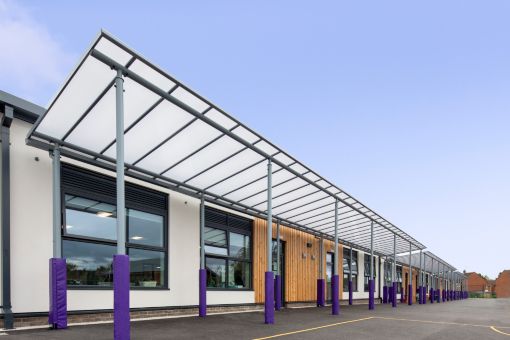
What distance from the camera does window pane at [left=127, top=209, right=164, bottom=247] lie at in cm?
1217

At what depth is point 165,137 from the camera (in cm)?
993

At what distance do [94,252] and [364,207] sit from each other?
39.8 ft

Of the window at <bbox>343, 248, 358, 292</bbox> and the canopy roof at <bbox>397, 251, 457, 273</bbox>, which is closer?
the window at <bbox>343, 248, 358, 292</bbox>

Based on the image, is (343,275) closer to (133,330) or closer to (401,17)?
(401,17)

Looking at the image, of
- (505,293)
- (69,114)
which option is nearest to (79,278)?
(69,114)

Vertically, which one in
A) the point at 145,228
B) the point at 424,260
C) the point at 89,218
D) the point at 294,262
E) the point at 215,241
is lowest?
the point at 424,260

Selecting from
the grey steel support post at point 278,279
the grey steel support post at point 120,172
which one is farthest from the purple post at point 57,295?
the grey steel support post at point 278,279

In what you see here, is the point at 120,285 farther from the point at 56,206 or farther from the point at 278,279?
the point at 278,279

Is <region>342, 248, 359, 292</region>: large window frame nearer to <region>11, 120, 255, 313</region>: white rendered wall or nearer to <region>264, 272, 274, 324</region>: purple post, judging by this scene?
<region>264, 272, 274, 324</region>: purple post

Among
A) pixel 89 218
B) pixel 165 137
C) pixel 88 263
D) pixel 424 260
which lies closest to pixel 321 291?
pixel 424 260

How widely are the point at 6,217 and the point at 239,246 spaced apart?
396 inches

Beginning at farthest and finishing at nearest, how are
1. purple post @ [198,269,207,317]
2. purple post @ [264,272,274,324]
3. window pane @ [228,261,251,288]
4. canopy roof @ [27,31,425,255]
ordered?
window pane @ [228,261,251,288] < purple post @ [198,269,207,317] < purple post @ [264,272,274,324] < canopy roof @ [27,31,425,255]

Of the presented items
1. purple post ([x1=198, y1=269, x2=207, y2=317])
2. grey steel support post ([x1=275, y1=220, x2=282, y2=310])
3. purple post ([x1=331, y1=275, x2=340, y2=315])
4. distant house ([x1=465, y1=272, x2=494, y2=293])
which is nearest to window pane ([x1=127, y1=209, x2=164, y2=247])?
purple post ([x1=198, y1=269, x2=207, y2=317])

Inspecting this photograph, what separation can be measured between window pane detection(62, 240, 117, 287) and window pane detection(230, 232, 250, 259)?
249 inches
